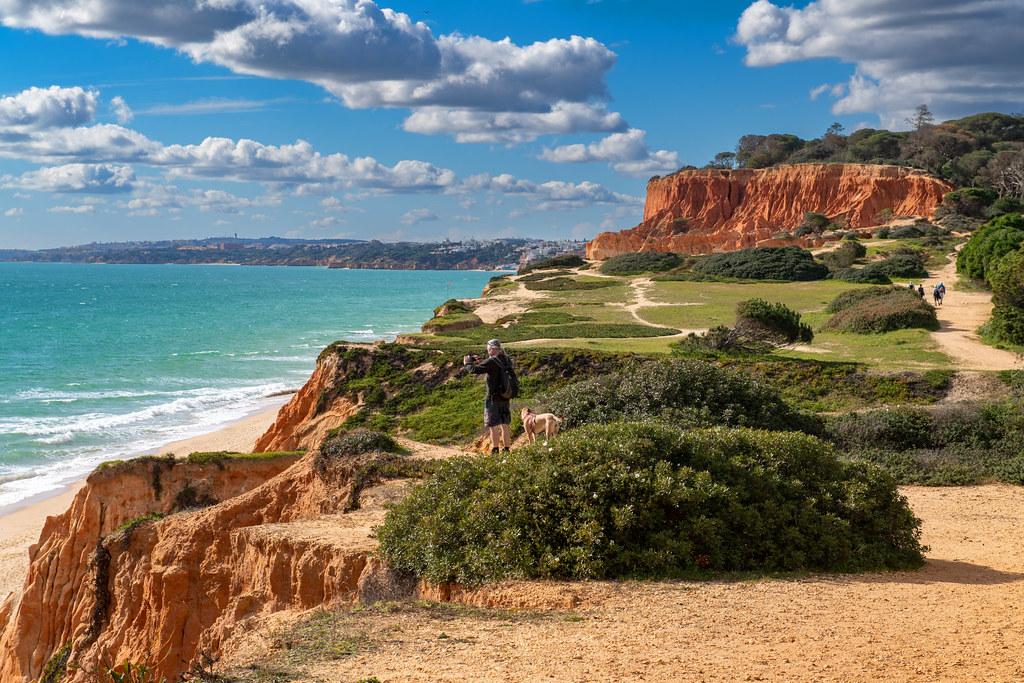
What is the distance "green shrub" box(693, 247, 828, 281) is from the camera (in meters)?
62.0

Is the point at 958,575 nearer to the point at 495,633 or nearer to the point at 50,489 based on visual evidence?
the point at 495,633

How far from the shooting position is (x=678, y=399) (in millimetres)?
16781

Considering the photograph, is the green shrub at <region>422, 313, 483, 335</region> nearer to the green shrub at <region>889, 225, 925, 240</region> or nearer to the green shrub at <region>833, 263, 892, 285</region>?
the green shrub at <region>833, 263, 892, 285</region>

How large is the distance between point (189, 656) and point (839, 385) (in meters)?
15.3

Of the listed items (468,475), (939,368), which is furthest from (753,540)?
(939,368)

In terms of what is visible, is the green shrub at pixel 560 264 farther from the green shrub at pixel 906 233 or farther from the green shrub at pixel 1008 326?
the green shrub at pixel 1008 326

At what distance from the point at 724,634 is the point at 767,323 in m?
21.7

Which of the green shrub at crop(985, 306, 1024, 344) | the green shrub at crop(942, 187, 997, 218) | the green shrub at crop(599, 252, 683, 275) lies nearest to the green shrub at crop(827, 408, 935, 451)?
the green shrub at crop(985, 306, 1024, 344)

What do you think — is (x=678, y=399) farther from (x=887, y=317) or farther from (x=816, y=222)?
(x=816, y=222)

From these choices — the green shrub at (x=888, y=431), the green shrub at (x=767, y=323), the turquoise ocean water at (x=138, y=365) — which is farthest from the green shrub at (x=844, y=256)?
the green shrub at (x=888, y=431)

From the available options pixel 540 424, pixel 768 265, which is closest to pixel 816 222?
pixel 768 265

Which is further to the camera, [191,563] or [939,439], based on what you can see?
[939,439]

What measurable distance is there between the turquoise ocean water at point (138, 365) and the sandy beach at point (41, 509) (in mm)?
992

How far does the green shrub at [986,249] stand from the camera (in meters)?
43.9
